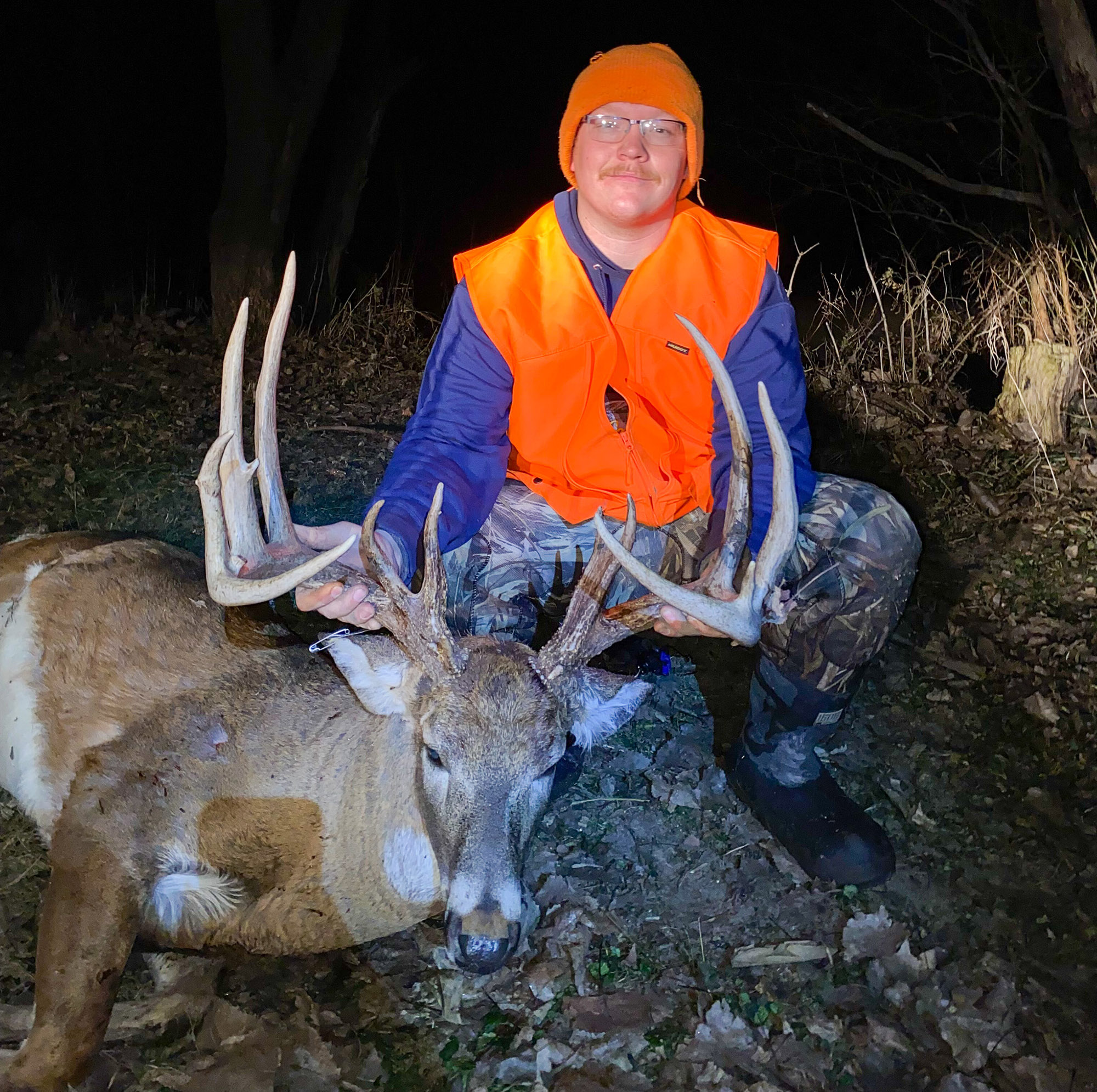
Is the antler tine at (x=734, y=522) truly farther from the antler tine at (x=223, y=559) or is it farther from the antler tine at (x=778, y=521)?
the antler tine at (x=223, y=559)

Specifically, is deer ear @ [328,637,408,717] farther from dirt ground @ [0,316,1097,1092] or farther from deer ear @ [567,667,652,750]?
dirt ground @ [0,316,1097,1092]

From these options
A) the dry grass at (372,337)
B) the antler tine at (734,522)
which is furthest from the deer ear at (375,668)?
the dry grass at (372,337)

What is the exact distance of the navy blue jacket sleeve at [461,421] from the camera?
351 centimetres

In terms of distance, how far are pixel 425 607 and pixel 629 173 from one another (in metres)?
1.59

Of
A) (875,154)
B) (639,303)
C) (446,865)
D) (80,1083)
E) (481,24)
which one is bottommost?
(80,1083)

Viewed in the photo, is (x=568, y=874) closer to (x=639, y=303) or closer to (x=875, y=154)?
(x=639, y=303)

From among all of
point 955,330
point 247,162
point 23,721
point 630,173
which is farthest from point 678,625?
point 247,162

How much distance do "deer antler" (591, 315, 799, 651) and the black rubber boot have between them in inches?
29.2

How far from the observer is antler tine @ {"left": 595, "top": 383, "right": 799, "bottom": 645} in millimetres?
2586

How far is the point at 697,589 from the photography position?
2855mm

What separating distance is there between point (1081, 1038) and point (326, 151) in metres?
16.1

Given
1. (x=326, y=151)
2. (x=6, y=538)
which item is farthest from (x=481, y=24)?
(x=6, y=538)

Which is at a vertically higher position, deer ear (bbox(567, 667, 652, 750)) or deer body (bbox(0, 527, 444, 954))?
deer ear (bbox(567, 667, 652, 750))

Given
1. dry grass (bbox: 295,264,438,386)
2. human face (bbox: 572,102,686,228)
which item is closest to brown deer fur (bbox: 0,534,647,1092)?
human face (bbox: 572,102,686,228)
